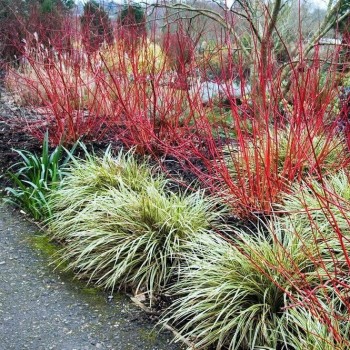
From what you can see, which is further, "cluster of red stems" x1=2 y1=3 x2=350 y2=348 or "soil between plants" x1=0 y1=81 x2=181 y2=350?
"cluster of red stems" x1=2 y1=3 x2=350 y2=348

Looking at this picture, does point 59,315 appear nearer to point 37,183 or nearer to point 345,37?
point 37,183

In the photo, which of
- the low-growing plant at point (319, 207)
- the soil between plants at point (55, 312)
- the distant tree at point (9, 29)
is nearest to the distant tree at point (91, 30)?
the soil between plants at point (55, 312)

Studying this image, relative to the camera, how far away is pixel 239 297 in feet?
7.71

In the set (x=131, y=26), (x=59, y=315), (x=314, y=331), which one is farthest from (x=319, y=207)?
(x=131, y=26)

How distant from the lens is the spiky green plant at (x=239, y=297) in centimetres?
216

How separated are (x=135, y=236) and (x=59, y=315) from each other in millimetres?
690

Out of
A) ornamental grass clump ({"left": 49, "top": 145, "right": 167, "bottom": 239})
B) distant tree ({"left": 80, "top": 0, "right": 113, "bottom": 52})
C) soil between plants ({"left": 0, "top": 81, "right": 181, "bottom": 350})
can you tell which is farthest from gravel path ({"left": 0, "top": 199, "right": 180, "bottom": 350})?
distant tree ({"left": 80, "top": 0, "right": 113, "bottom": 52})

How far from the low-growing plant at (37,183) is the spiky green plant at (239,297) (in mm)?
1560

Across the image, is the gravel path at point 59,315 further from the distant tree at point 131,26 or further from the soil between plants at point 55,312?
the distant tree at point 131,26

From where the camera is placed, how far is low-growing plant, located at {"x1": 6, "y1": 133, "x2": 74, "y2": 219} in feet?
12.2

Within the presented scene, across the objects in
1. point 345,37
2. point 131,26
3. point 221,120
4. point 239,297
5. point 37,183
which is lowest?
point 239,297

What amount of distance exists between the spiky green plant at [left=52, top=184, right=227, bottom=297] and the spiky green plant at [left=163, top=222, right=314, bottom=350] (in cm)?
23

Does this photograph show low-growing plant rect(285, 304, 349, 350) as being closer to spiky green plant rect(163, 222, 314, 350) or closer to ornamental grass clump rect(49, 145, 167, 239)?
spiky green plant rect(163, 222, 314, 350)

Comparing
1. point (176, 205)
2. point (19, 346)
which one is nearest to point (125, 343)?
point (19, 346)
